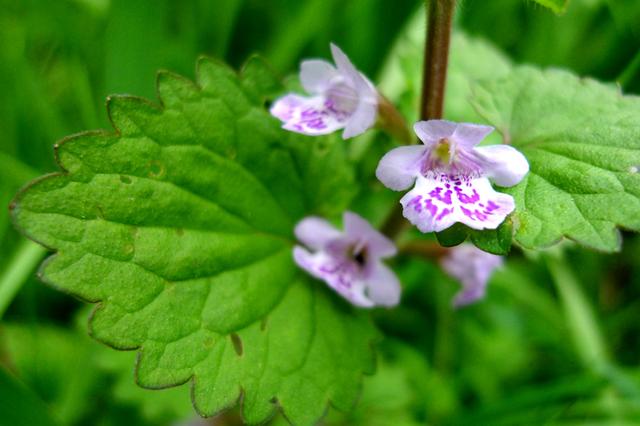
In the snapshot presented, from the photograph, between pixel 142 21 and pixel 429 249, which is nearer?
pixel 429 249

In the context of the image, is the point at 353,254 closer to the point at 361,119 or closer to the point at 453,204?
the point at 361,119

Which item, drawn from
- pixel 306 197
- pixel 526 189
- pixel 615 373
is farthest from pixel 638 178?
pixel 615 373

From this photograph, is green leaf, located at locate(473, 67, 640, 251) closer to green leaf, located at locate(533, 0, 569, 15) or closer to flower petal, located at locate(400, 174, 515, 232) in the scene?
flower petal, located at locate(400, 174, 515, 232)

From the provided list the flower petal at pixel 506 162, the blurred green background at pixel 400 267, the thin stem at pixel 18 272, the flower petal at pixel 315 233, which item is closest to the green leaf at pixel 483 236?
the flower petal at pixel 506 162

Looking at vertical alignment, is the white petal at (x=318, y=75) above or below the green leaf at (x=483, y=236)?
above

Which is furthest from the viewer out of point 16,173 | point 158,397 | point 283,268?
point 16,173

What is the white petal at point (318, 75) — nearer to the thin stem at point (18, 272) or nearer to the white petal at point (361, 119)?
the white petal at point (361, 119)

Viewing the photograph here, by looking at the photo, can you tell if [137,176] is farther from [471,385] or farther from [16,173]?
[471,385]
